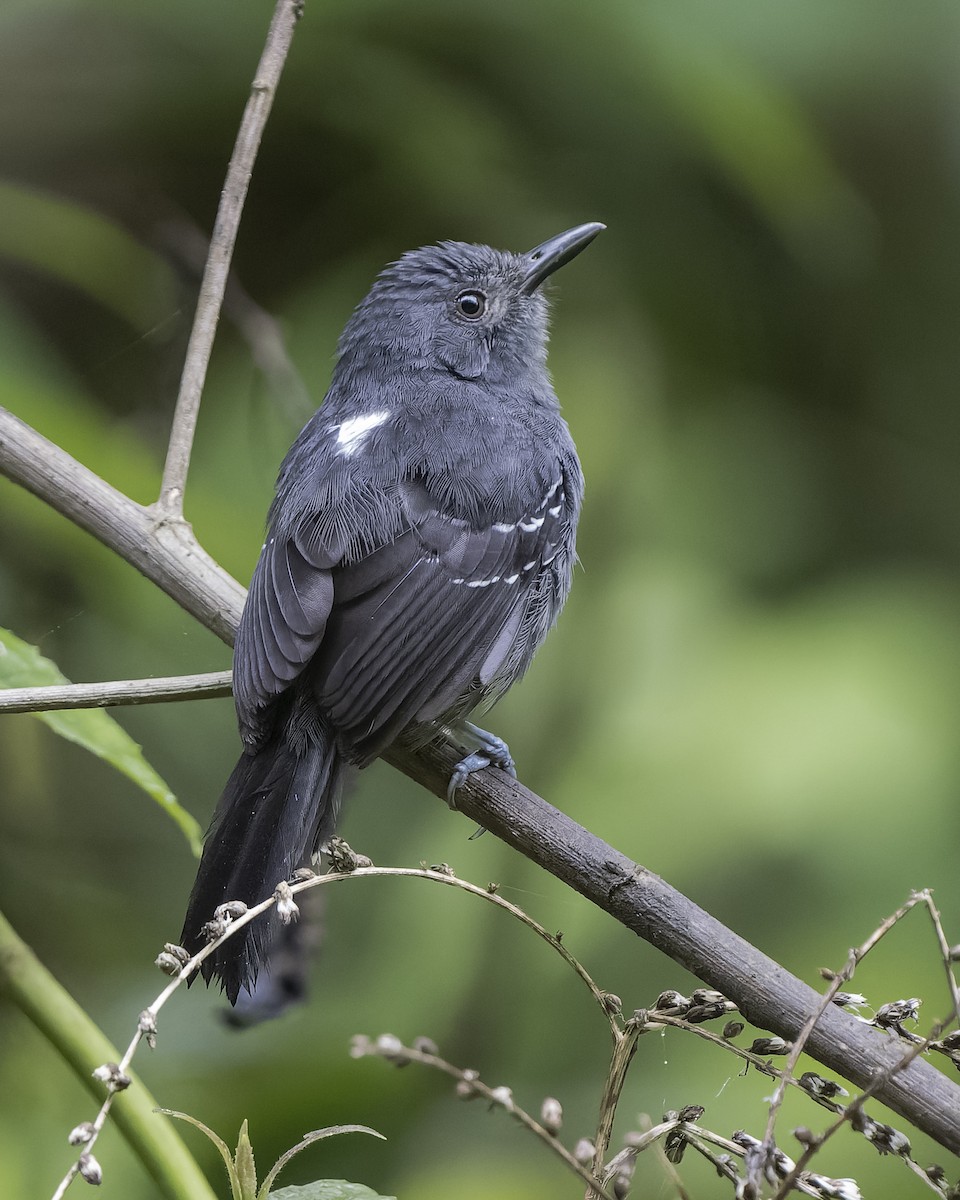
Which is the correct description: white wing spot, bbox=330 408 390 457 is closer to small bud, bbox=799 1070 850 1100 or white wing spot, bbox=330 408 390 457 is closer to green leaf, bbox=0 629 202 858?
green leaf, bbox=0 629 202 858

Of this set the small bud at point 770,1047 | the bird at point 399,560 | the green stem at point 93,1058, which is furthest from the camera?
the bird at point 399,560

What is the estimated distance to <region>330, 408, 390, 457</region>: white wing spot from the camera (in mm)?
2193

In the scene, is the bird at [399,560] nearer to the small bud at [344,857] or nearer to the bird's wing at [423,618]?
the bird's wing at [423,618]

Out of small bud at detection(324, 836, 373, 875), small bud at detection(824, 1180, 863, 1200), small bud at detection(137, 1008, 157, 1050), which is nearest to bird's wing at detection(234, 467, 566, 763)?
small bud at detection(324, 836, 373, 875)

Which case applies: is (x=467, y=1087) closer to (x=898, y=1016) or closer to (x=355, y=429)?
(x=898, y=1016)

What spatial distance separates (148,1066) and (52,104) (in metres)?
2.17

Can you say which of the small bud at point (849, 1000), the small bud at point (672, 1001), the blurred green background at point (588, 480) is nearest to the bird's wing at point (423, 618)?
the blurred green background at point (588, 480)

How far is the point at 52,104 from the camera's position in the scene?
2.88 meters

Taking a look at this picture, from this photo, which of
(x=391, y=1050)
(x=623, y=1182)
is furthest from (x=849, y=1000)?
(x=391, y=1050)

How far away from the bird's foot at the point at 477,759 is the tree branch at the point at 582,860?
23mm

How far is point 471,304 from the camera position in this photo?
254cm

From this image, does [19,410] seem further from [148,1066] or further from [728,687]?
[728,687]

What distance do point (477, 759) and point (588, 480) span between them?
115cm

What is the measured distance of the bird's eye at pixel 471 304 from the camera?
2539mm
